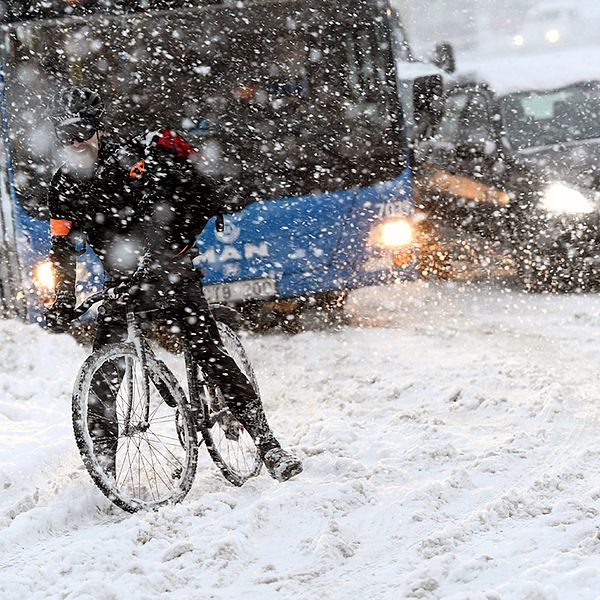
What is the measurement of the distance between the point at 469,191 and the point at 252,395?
244 inches

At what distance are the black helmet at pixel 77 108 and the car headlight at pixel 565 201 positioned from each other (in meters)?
5.87

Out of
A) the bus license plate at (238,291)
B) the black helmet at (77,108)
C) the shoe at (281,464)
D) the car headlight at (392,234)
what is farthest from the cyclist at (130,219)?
the car headlight at (392,234)

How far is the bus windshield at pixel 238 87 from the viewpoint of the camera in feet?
26.4

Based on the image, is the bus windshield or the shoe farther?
the bus windshield

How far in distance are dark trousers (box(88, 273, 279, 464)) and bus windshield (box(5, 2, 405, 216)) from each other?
359 centimetres

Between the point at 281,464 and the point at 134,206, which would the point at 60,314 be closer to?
the point at 134,206

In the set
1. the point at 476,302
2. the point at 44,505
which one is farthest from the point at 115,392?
the point at 476,302

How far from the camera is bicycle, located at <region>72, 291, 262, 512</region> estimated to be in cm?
446

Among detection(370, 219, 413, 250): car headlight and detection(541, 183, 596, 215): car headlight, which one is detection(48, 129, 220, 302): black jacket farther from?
detection(541, 183, 596, 215): car headlight

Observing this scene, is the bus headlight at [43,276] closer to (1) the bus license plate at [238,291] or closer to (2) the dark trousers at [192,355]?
(1) the bus license plate at [238,291]

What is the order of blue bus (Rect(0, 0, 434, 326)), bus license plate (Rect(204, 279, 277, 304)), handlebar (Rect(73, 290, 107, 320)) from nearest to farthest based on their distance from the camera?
handlebar (Rect(73, 290, 107, 320)) < blue bus (Rect(0, 0, 434, 326)) < bus license plate (Rect(204, 279, 277, 304))

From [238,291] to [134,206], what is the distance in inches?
146

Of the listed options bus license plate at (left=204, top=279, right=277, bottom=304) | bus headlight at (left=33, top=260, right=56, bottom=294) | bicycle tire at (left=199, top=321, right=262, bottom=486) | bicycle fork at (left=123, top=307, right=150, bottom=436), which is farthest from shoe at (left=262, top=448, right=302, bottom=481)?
bus headlight at (left=33, top=260, right=56, bottom=294)

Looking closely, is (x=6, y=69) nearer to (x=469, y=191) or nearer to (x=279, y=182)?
(x=279, y=182)
